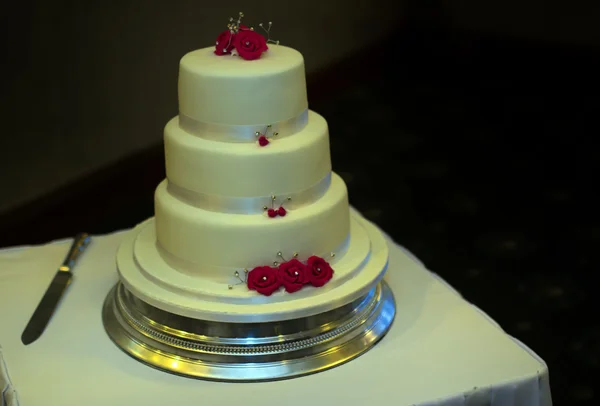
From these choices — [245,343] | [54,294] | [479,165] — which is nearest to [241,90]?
[245,343]

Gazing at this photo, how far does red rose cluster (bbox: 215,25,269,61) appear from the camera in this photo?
4.57ft

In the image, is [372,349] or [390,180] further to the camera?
[390,180]

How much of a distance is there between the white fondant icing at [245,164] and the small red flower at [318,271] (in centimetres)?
14

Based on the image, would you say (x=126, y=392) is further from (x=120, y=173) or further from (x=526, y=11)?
(x=526, y=11)

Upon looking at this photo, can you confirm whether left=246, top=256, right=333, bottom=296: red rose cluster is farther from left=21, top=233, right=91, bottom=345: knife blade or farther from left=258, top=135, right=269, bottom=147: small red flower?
left=21, top=233, right=91, bottom=345: knife blade

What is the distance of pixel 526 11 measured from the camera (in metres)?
2.26

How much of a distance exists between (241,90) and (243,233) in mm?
261

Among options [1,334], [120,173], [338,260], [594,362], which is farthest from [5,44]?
[594,362]

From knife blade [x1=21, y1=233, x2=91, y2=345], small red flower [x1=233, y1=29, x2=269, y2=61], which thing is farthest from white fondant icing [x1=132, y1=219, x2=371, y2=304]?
small red flower [x1=233, y1=29, x2=269, y2=61]

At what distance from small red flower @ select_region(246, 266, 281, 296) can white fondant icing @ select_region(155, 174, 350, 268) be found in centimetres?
3

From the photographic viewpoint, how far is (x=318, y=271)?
4.49 ft

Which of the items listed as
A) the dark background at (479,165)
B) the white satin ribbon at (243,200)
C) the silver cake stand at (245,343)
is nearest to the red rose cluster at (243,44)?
the white satin ribbon at (243,200)

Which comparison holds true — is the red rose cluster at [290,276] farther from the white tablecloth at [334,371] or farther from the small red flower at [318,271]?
the white tablecloth at [334,371]

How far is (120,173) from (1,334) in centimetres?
104
